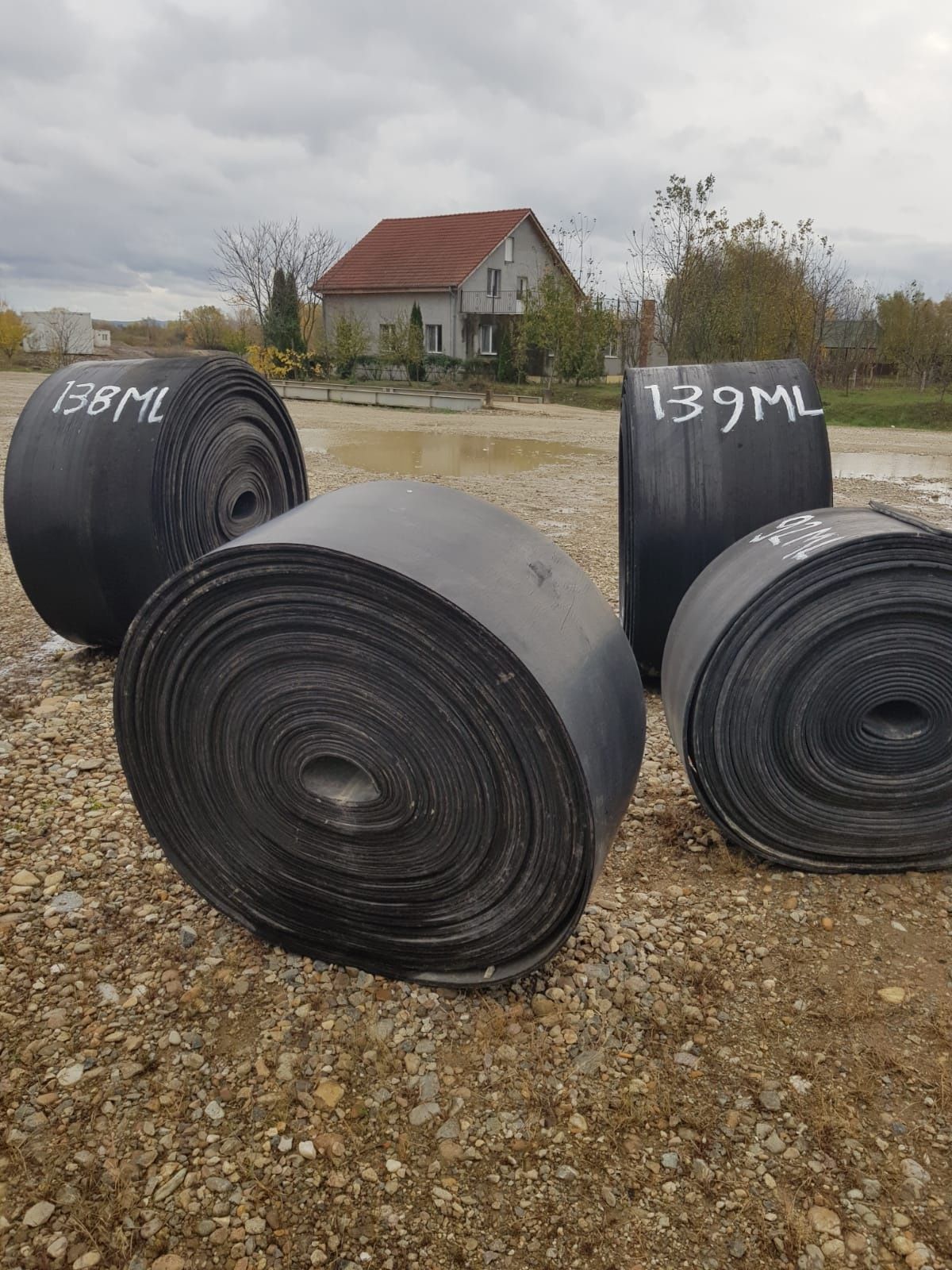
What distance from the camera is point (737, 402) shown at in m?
4.83

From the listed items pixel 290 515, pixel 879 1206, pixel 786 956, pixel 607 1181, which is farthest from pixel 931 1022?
pixel 290 515

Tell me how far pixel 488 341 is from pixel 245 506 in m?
31.0

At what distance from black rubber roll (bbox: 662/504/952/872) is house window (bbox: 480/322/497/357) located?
109 ft

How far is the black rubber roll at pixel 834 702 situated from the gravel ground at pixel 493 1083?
0.61 ft

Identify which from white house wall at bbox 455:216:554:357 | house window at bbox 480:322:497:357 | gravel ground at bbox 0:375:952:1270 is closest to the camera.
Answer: gravel ground at bbox 0:375:952:1270

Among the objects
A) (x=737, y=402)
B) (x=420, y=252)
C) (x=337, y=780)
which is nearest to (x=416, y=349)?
(x=420, y=252)

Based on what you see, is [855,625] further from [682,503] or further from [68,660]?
[68,660]

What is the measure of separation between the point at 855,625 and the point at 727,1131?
191cm

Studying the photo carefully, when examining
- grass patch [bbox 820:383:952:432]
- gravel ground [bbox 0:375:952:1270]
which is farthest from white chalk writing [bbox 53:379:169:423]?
grass patch [bbox 820:383:952:432]

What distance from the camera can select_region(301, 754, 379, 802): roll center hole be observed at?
2.75 m

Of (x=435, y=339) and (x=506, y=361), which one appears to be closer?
(x=506, y=361)

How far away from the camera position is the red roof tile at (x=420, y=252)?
34.3 m

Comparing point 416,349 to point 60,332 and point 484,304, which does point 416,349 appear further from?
point 60,332

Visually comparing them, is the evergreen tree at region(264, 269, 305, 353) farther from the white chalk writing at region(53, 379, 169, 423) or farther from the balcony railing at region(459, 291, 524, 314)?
the white chalk writing at region(53, 379, 169, 423)
